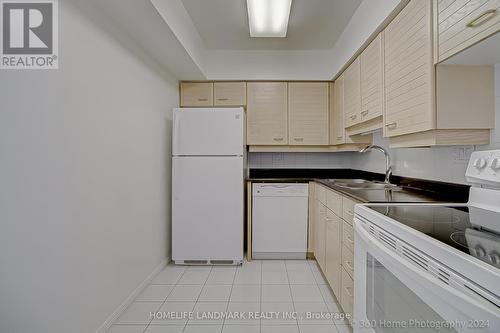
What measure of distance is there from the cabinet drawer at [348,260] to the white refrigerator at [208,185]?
3.94ft

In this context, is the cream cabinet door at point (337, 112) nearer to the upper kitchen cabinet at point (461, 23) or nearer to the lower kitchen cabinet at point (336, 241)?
the lower kitchen cabinet at point (336, 241)

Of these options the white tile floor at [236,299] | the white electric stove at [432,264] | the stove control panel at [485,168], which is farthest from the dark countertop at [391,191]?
the white tile floor at [236,299]

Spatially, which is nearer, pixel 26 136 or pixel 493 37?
pixel 493 37

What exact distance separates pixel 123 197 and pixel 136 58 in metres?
1.13

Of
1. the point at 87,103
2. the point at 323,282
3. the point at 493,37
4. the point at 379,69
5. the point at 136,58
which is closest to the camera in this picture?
the point at 493,37

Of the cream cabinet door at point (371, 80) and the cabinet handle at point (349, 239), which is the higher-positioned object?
the cream cabinet door at point (371, 80)

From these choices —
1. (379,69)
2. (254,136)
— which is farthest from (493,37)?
(254,136)

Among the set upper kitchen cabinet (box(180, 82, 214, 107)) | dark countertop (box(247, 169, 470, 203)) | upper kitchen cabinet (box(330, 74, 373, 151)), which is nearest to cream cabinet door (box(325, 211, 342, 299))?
dark countertop (box(247, 169, 470, 203))

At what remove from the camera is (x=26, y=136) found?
1.18 metres

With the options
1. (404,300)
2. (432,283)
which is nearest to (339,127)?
(404,300)

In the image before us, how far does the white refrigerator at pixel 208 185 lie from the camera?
2.72 meters

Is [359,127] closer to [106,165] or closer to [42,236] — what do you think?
[106,165]

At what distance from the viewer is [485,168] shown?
3.71 feet

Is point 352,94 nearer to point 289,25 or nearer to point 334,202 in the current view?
point 289,25
